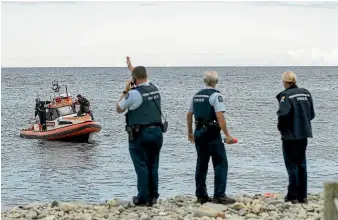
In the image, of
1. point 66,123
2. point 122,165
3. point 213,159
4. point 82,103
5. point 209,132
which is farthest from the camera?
point 66,123

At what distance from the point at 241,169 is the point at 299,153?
11.6 m

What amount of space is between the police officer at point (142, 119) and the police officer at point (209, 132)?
1.53 ft

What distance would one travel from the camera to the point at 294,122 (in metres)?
9.12

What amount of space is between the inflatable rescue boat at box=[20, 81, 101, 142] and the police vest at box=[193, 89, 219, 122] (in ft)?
70.5

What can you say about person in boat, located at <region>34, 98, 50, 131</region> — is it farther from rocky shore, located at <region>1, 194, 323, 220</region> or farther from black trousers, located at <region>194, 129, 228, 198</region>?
black trousers, located at <region>194, 129, 228, 198</region>

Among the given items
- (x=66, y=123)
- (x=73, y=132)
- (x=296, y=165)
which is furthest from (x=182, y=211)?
(x=66, y=123)

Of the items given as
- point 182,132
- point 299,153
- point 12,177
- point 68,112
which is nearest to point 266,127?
point 182,132

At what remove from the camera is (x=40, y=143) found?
30922 mm

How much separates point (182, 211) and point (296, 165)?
5.19 ft

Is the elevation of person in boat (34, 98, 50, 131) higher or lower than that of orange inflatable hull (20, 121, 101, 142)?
higher

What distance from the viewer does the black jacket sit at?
9.07 metres

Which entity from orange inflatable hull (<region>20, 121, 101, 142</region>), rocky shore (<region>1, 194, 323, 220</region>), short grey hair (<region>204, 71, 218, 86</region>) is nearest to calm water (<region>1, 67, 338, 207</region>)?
orange inflatable hull (<region>20, 121, 101, 142</region>)

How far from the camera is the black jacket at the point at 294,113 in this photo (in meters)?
9.07

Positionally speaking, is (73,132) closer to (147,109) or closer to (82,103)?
(82,103)
